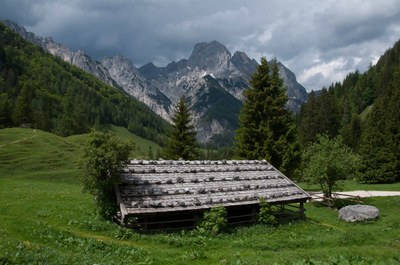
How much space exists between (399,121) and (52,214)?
183ft

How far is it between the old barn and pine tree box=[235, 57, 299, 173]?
46.6 feet

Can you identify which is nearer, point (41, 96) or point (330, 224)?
point (330, 224)

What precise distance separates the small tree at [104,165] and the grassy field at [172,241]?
136 cm

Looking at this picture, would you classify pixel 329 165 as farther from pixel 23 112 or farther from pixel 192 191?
pixel 23 112

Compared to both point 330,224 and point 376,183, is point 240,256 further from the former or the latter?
point 376,183

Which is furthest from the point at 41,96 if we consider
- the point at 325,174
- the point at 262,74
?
the point at 325,174

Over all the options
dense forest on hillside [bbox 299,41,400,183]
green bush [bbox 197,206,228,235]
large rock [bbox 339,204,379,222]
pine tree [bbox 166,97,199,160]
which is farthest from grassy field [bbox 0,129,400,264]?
dense forest on hillside [bbox 299,41,400,183]

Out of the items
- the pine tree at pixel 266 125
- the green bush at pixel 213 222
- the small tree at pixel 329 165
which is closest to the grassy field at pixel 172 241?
the green bush at pixel 213 222

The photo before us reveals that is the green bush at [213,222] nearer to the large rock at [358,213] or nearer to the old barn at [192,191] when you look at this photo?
the old barn at [192,191]

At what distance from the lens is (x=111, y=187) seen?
867 inches

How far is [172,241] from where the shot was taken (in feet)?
61.5

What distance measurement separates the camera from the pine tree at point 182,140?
46.9 metres

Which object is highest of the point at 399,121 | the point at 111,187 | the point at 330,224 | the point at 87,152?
the point at 399,121

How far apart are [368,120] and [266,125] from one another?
35.8 metres
